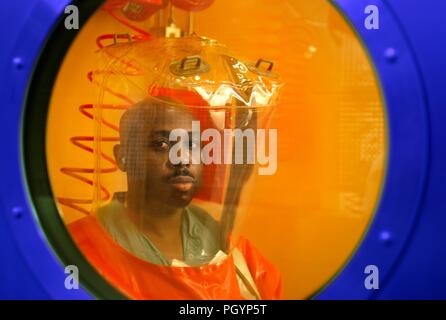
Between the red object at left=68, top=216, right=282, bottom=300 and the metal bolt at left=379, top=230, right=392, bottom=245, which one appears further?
the red object at left=68, top=216, right=282, bottom=300

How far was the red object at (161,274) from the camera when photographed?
1457 millimetres

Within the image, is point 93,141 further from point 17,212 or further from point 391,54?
point 391,54

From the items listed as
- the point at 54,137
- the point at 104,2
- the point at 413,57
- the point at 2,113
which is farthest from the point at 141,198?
the point at 413,57

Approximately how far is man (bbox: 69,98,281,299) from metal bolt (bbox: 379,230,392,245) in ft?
0.98

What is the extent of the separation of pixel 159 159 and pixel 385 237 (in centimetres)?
63

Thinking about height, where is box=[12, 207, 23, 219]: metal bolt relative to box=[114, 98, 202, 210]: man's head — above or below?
below

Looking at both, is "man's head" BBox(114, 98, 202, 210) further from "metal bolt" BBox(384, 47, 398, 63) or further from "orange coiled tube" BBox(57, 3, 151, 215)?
"metal bolt" BBox(384, 47, 398, 63)

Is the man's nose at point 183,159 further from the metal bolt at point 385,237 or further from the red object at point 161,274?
the metal bolt at point 385,237

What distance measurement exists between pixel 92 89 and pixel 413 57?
867 millimetres

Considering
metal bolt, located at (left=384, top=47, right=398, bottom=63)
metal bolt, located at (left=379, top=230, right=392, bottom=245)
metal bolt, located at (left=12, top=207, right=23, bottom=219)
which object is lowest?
metal bolt, located at (left=379, top=230, right=392, bottom=245)

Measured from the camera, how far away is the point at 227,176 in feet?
4.68

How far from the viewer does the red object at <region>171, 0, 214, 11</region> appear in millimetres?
1408

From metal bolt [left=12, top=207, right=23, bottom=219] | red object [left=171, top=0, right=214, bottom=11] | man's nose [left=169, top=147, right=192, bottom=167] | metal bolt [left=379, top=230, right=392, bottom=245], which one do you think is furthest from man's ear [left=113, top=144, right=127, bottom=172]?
metal bolt [left=379, top=230, right=392, bottom=245]

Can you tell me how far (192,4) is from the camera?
4.67 feet
